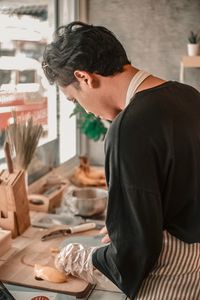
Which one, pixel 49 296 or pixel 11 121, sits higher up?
pixel 11 121

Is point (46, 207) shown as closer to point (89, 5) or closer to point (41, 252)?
point (41, 252)

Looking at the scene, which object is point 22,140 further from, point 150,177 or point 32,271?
point 150,177

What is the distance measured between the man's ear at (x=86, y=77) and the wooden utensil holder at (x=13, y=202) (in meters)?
0.57

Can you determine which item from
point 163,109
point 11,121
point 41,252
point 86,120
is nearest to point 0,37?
point 11,121

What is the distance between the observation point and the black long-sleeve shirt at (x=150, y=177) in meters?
0.97

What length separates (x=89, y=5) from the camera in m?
2.51

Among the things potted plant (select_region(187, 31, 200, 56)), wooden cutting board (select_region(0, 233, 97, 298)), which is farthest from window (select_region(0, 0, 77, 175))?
potted plant (select_region(187, 31, 200, 56))

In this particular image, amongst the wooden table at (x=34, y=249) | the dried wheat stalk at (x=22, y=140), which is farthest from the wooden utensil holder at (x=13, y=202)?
the dried wheat stalk at (x=22, y=140)

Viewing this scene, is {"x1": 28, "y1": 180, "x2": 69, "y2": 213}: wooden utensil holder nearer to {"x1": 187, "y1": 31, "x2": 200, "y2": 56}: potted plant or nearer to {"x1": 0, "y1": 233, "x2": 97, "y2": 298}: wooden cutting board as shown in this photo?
{"x1": 0, "y1": 233, "x2": 97, "y2": 298}: wooden cutting board

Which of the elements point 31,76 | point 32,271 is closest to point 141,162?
point 32,271

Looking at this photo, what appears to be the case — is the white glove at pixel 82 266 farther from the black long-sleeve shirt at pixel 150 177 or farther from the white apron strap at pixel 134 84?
the white apron strap at pixel 134 84

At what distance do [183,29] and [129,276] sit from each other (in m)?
1.67

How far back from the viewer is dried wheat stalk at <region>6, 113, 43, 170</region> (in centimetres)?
175

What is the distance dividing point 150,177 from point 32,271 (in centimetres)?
54
